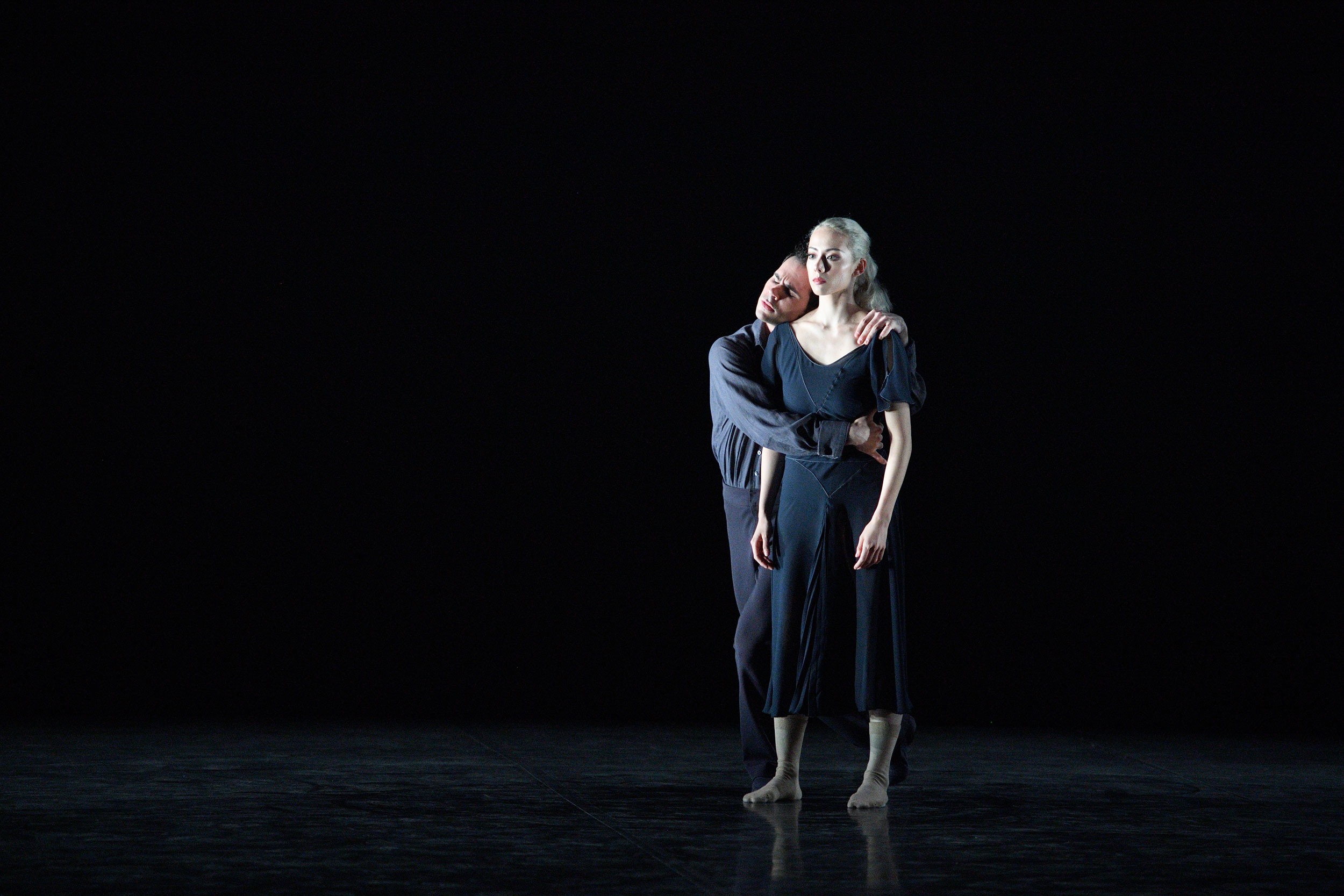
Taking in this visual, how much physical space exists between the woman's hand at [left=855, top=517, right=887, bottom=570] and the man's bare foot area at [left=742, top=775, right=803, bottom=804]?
0.44 m

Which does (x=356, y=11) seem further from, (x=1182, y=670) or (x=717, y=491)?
(x=1182, y=670)

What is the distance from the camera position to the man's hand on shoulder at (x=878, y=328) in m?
2.84

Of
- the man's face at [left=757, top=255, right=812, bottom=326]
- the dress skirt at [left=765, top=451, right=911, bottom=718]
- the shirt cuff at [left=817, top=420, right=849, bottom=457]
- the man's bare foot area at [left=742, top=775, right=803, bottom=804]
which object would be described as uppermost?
the man's face at [left=757, top=255, right=812, bottom=326]

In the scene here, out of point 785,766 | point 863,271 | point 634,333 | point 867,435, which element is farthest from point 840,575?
point 634,333

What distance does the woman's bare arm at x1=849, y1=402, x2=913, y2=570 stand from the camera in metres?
2.79

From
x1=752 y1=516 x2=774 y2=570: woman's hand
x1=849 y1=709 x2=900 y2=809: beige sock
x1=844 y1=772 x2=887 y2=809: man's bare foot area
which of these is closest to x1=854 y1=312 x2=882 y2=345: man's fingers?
x1=752 y1=516 x2=774 y2=570: woman's hand

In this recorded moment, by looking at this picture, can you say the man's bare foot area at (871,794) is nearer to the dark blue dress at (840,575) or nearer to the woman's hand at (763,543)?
the dark blue dress at (840,575)

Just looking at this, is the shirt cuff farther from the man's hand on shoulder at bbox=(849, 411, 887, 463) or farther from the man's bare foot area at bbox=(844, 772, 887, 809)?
the man's bare foot area at bbox=(844, 772, 887, 809)

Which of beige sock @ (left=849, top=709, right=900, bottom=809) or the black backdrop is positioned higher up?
the black backdrop

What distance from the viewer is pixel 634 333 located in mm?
4938

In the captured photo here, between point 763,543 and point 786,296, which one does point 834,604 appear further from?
point 786,296

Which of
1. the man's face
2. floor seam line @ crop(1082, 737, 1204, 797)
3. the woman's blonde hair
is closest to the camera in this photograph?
the woman's blonde hair

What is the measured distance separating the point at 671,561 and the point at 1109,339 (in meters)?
1.58

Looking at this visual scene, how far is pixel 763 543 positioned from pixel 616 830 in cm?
65
